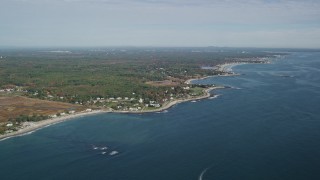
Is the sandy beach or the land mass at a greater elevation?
the land mass

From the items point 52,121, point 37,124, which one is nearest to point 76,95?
point 52,121

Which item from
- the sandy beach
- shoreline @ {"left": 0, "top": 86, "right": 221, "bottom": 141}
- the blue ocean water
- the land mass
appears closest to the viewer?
the blue ocean water

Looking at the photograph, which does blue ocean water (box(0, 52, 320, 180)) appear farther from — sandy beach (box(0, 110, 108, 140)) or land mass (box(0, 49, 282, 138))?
land mass (box(0, 49, 282, 138))

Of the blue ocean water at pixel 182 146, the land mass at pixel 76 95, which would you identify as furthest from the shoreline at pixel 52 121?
the blue ocean water at pixel 182 146

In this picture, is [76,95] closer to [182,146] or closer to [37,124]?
[37,124]

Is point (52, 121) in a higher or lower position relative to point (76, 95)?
lower

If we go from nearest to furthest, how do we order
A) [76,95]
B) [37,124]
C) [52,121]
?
[37,124], [52,121], [76,95]

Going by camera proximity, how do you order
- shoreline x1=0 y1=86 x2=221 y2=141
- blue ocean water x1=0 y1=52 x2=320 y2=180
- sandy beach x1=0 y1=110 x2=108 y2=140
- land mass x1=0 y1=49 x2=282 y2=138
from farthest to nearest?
A: land mass x1=0 y1=49 x2=282 y2=138, shoreline x1=0 y1=86 x2=221 y2=141, sandy beach x1=0 y1=110 x2=108 y2=140, blue ocean water x1=0 y1=52 x2=320 y2=180

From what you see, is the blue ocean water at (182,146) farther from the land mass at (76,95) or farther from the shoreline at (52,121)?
the land mass at (76,95)

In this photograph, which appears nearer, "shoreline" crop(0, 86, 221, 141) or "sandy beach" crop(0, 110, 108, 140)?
"sandy beach" crop(0, 110, 108, 140)

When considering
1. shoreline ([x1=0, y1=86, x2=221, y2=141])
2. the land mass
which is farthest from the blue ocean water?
the land mass
